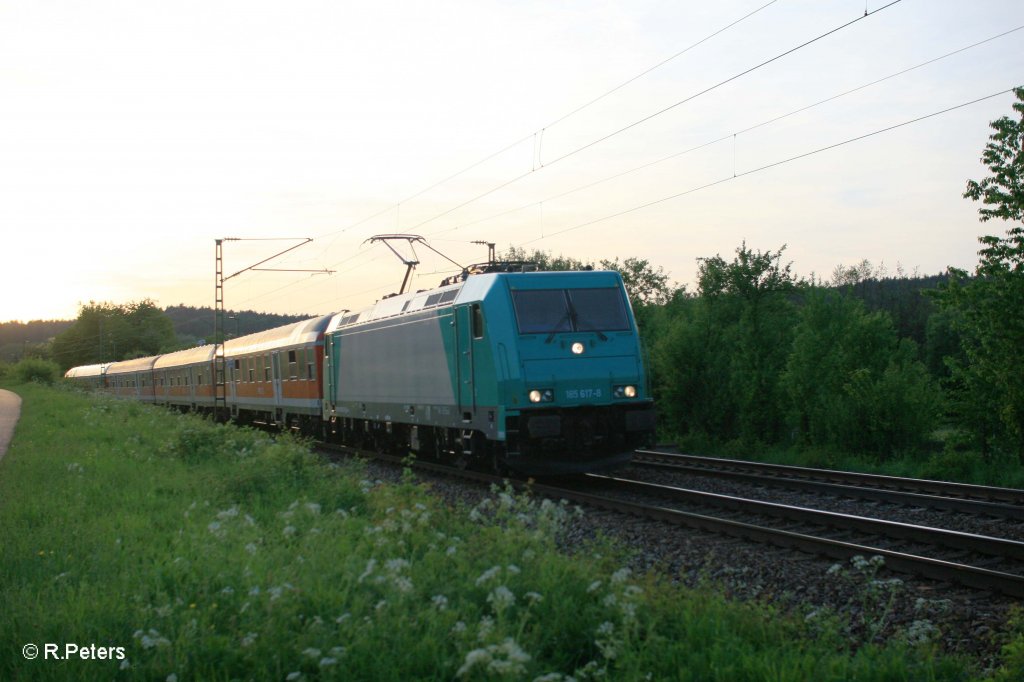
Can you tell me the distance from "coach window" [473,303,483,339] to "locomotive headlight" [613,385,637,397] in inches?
90.5

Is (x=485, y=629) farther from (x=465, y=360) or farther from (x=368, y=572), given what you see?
(x=465, y=360)

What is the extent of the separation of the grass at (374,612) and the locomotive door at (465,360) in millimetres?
5610

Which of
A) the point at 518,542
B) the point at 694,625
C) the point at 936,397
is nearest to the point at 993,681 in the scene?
the point at 694,625

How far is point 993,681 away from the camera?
4.79 metres

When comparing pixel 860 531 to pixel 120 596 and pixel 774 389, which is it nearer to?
pixel 120 596

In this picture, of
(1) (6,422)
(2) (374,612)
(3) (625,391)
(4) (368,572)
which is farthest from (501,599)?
(1) (6,422)

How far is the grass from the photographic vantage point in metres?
4.74

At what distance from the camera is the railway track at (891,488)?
36.0 ft

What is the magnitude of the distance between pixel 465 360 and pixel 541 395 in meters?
1.76

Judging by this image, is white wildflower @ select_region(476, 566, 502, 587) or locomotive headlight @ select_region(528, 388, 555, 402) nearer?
white wildflower @ select_region(476, 566, 502, 587)

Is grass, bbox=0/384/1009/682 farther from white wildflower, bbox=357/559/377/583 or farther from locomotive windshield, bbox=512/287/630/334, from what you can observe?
locomotive windshield, bbox=512/287/630/334

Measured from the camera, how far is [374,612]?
546 centimetres

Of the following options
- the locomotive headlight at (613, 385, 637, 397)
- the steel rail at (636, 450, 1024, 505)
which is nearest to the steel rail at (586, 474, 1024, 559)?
the locomotive headlight at (613, 385, 637, 397)

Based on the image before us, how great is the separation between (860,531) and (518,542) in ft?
15.8
